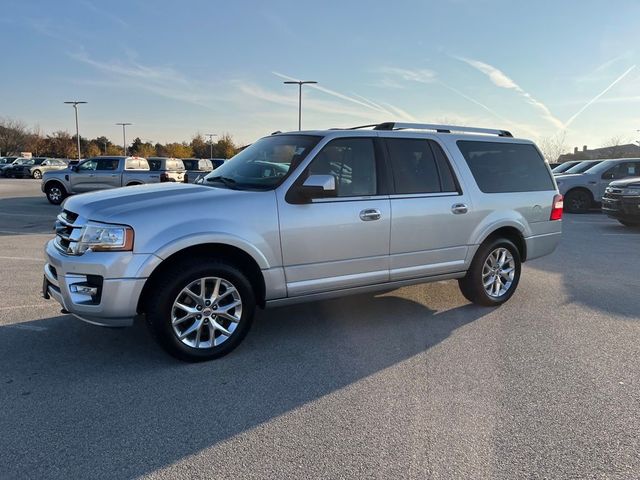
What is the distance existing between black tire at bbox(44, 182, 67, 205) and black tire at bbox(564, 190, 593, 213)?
1704 cm

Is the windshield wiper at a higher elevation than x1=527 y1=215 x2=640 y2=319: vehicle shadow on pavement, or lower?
higher

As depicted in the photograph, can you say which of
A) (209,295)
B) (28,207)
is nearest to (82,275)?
(209,295)

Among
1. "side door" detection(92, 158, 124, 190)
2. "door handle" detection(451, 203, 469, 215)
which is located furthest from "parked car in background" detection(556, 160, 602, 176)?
"side door" detection(92, 158, 124, 190)

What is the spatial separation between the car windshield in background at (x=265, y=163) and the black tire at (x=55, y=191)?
572 inches

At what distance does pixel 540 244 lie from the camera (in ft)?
19.4

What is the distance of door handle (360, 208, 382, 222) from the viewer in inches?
175

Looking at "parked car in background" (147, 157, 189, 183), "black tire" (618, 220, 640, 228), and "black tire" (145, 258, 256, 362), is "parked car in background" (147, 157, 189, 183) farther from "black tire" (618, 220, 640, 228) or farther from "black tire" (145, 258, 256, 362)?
"black tire" (145, 258, 256, 362)

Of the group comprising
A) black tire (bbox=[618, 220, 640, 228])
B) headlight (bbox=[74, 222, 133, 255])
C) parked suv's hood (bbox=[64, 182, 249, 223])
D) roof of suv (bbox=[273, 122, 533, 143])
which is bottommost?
black tire (bbox=[618, 220, 640, 228])

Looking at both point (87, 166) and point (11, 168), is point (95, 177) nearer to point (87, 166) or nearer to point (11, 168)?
point (87, 166)

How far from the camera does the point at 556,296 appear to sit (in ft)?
19.9

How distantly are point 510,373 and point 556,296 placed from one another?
2673 millimetres

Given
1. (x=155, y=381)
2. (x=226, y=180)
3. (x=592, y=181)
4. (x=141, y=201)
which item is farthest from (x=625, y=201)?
(x=155, y=381)

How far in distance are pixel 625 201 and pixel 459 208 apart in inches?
355

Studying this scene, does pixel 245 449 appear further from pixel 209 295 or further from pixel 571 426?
pixel 571 426
